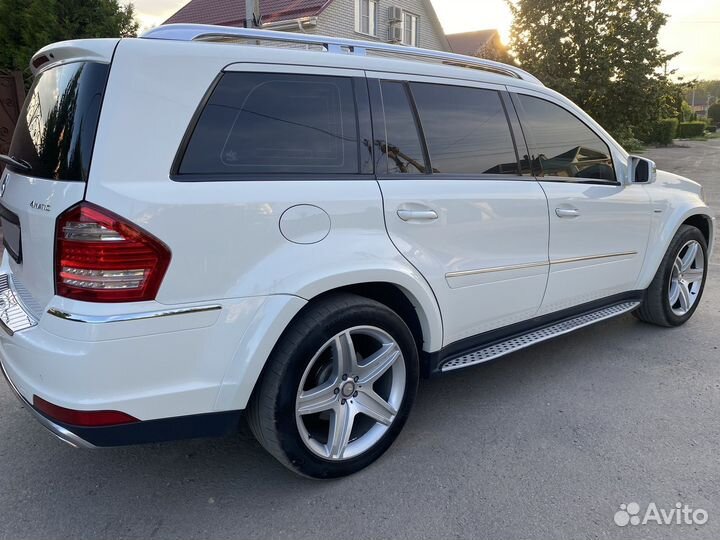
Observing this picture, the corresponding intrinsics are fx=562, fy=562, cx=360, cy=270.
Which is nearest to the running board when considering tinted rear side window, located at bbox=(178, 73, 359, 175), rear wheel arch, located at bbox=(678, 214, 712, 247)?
rear wheel arch, located at bbox=(678, 214, 712, 247)

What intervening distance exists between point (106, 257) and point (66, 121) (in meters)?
0.57

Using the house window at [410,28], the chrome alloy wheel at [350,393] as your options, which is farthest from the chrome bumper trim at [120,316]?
the house window at [410,28]

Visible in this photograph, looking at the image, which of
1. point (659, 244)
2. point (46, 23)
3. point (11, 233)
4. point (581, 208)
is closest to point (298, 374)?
point (11, 233)

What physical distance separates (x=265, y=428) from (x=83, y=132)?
1.31 m

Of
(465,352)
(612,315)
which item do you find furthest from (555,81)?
(465,352)

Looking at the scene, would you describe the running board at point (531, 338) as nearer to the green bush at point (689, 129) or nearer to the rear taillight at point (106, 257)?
the rear taillight at point (106, 257)

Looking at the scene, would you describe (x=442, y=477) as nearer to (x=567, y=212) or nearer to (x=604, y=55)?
(x=567, y=212)

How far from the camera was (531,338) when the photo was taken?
3.33 m

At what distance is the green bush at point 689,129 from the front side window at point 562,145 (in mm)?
52784

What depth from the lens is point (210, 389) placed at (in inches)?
83.1

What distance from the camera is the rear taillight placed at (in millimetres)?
1900

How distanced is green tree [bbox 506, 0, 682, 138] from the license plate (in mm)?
Result: 17263

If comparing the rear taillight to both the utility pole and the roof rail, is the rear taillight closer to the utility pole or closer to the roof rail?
the roof rail

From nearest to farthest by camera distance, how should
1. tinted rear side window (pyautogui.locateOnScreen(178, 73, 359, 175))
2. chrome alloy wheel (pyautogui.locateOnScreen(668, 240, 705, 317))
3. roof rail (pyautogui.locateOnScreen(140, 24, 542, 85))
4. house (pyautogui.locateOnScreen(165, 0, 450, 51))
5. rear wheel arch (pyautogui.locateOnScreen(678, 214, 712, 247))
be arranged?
tinted rear side window (pyautogui.locateOnScreen(178, 73, 359, 175)), roof rail (pyautogui.locateOnScreen(140, 24, 542, 85)), chrome alloy wheel (pyautogui.locateOnScreen(668, 240, 705, 317)), rear wheel arch (pyautogui.locateOnScreen(678, 214, 712, 247)), house (pyautogui.locateOnScreen(165, 0, 450, 51))
